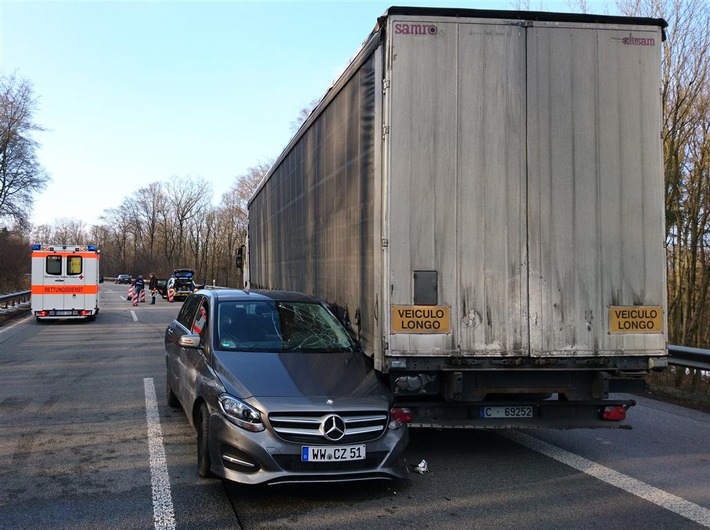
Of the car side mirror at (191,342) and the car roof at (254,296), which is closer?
the car side mirror at (191,342)

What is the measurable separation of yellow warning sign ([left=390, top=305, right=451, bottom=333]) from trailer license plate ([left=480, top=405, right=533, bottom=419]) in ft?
3.10

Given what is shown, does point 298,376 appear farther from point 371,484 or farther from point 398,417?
point 371,484

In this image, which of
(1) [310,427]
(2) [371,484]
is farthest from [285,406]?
(2) [371,484]

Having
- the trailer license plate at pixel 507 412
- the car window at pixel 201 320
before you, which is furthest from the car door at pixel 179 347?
the trailer license plate at pixel 507 412

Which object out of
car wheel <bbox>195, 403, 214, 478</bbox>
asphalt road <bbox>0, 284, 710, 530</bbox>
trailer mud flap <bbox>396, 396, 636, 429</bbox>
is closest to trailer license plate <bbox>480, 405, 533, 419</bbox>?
trailer mud flap <bbox>396, 396, 636, 429</bbox>

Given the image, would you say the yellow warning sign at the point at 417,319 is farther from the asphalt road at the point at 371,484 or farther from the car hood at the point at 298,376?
the asphalt road at the point at 371,484

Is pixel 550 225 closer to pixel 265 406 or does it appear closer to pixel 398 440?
pixel 398 440

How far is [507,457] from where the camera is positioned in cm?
593

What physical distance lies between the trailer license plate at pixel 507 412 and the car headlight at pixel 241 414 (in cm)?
207

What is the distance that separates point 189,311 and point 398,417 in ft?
11.5

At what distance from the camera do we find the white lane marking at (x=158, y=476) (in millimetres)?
4231

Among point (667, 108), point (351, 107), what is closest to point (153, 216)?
point (667, 108)

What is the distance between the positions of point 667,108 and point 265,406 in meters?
15.8

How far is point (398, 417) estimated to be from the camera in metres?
4.93
